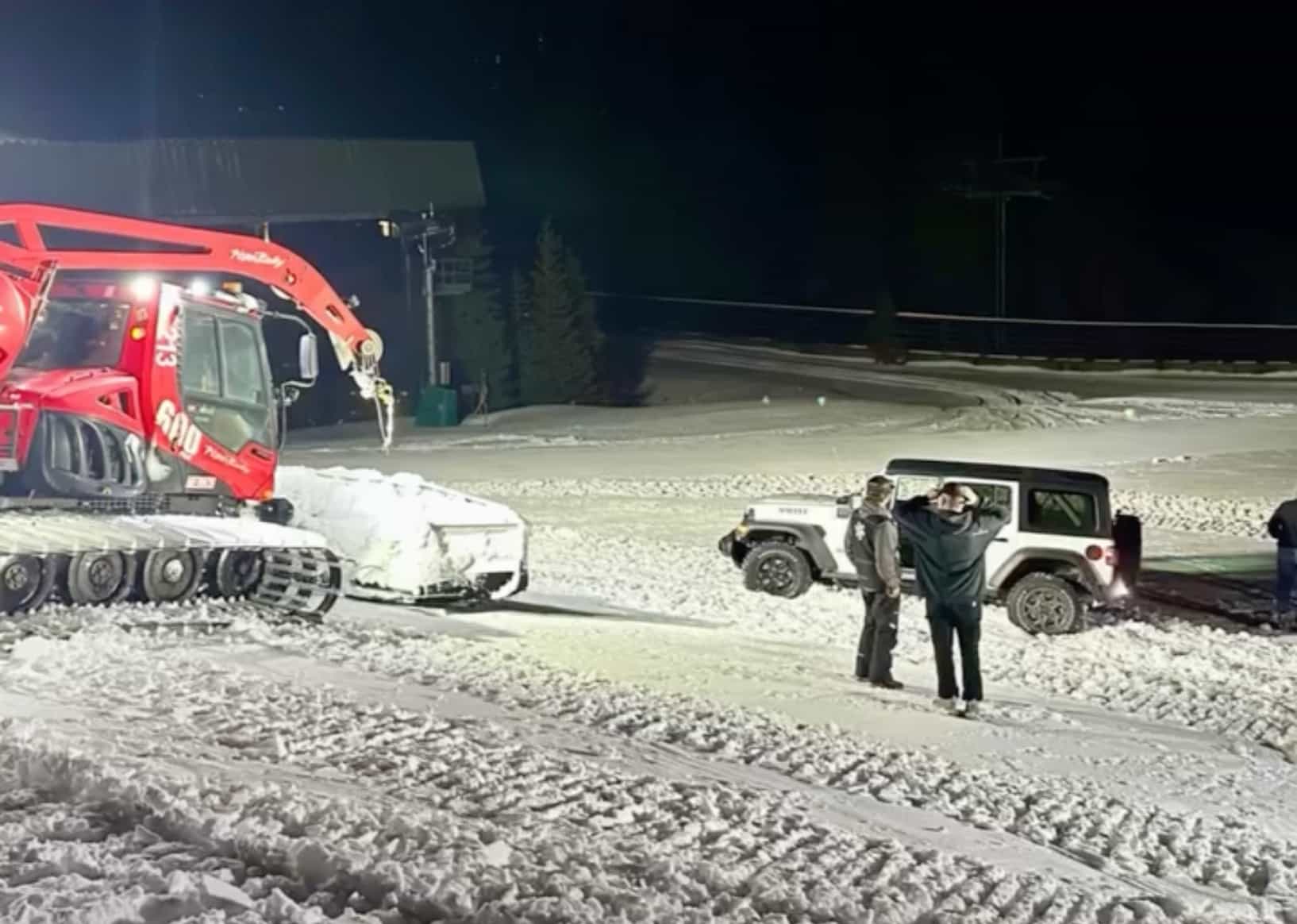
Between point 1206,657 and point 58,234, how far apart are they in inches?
1446

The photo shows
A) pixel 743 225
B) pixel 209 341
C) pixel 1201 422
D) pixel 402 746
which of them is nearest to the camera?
pixel 402 746

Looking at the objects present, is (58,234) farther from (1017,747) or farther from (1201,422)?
(1017,747)

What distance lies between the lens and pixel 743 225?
79500 mm

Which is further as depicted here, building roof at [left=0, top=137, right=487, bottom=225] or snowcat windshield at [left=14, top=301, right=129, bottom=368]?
building roof at [left=0, top=137, right=487, bottom=225]

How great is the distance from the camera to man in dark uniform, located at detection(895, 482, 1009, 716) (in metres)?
11.1

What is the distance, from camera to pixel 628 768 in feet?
28.7

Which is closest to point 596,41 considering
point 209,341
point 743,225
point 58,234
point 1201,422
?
point 743,225

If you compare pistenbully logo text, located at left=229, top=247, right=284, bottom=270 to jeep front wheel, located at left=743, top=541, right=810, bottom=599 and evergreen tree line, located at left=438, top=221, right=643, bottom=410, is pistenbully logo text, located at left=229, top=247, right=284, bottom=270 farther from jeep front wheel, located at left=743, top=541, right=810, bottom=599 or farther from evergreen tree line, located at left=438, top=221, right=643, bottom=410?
evergreen tree line, located at left=438, top=221, right=643, bottom=410

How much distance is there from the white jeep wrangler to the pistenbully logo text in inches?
222

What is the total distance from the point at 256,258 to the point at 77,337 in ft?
5.67

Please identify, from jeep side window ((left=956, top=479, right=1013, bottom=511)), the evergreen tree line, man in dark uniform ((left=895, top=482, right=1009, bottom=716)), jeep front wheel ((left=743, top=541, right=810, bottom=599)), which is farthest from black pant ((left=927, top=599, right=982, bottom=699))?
the evergreen tree line

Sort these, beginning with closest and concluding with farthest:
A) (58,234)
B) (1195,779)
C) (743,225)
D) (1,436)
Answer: (1195,779) < (1,436) < (58,234) < (743,225)

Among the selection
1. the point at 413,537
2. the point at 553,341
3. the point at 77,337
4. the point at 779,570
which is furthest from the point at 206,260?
the point at 553,341

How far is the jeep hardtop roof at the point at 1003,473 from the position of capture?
16297mm
